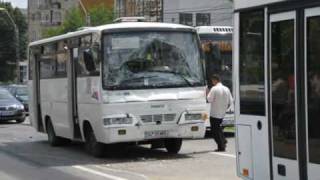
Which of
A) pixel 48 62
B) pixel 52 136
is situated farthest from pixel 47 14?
pixel 52 136

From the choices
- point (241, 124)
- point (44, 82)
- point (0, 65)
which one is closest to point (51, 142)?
point (44, 82)

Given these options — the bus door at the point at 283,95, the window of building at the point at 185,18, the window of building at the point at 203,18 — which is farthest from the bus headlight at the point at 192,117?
the window of building at the point at 203,18

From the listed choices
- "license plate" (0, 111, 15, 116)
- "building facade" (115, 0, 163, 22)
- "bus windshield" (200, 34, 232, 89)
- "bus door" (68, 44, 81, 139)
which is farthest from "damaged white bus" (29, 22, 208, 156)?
"building facade" (115, 0, 163, 22)

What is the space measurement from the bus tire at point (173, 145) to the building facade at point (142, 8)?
44723 millimetres

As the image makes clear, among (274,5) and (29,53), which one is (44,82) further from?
(274,5)

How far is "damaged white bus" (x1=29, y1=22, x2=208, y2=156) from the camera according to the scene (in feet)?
50.1

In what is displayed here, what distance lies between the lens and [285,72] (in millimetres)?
8211

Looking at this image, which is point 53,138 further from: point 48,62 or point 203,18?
point 203,18

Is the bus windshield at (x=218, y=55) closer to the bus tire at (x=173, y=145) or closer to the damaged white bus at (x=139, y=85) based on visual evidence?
the bus tire at (x=173, y=145)

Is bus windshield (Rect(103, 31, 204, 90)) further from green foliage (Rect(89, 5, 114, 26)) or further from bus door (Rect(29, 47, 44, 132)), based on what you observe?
green foliage (Rect(89, 5, 114, 26))

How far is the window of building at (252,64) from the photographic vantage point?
873 cm

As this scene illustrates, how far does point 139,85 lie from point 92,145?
1.88 m

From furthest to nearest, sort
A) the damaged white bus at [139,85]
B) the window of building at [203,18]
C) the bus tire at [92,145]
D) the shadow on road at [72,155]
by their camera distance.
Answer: the window of building at [203,18], the bus tire at [92,145], the shadow on road at [72,155], the damaged white bus at [139,85]

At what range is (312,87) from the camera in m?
7.70
